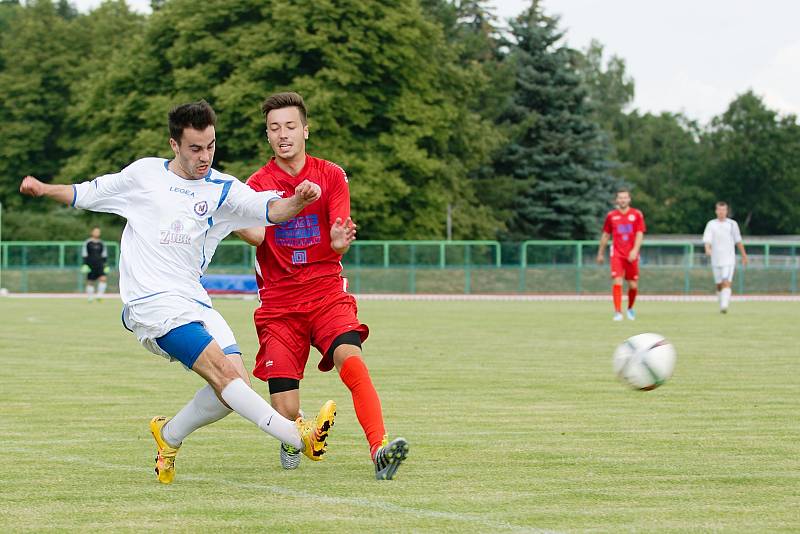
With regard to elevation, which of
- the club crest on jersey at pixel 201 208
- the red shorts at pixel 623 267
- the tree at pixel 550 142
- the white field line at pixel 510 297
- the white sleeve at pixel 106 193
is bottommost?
the white field line at pixel 510 297

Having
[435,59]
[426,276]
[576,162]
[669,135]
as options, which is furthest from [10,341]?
[669,135]

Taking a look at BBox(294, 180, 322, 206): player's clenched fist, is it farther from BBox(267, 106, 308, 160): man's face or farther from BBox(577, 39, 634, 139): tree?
BBox(577, 39, 634, 139): tree

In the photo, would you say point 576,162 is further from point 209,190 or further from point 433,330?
point 209,190

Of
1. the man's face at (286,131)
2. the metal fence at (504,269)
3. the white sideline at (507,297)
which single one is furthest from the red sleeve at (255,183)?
the metal fence at (504,269)

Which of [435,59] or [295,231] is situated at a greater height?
[435,59]

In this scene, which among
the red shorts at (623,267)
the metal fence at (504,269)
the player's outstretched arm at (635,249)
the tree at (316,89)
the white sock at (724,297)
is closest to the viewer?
the player's outstretched arm at (635,249)

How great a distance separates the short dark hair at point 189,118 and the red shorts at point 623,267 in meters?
19.4

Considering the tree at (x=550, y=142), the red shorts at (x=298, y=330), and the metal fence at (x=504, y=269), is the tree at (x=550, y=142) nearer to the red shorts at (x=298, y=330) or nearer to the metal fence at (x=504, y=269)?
the metal fence at (x=504, y=269)

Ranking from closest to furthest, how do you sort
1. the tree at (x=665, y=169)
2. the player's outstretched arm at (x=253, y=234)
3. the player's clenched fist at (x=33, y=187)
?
the player's clenched fist at (x=33, y=187) → the player's outstretched arm at (x=253, y=234) → the tree at (x=665, y=169)

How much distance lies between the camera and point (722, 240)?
29.5 metres

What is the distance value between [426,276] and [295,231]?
42069 mm

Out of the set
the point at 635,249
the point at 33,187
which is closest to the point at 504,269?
the point at 635,249

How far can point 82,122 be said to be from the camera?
190ft

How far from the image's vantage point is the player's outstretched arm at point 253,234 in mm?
7656
